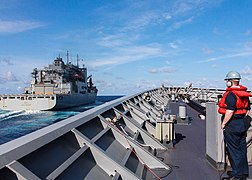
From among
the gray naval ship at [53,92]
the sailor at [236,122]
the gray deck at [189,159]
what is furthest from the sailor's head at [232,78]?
the gray naval ship at [53,92]

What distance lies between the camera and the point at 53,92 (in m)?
55.1

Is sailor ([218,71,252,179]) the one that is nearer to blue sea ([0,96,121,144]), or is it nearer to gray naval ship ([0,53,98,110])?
blue sea ([0,96,121,144])

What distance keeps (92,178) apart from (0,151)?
1046 mm

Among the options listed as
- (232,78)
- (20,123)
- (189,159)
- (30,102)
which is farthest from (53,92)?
(232,78)

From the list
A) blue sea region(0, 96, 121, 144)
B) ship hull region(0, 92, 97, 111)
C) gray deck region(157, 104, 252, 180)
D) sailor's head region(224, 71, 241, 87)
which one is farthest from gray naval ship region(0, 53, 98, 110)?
sailor's head region(224, 71, 241, 87)

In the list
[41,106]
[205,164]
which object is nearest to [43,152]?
[205,164]

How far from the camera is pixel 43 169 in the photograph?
1867mm

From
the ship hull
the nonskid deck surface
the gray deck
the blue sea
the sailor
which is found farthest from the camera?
the ship hull

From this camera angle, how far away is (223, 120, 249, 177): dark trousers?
2.85 meters

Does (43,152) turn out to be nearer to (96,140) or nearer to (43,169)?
(43,169)

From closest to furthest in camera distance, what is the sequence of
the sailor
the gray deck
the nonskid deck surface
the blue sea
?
the nonskid deck surface
the sailor
the gray deck
the blue sea

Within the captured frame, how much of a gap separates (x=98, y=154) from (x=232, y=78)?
190 centimetres

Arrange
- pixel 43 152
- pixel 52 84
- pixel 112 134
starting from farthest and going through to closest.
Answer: pixel 52 84, pixel 112 134, pixel 43 152

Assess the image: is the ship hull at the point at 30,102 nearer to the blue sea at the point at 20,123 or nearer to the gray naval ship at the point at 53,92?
the gray naval ship at the point at 53,92
